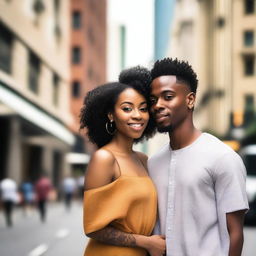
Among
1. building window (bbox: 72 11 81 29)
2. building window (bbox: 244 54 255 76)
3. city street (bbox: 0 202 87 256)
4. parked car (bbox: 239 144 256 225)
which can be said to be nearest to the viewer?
city street (bbox: 0 202 87 256)

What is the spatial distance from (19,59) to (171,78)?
27996 millimetres

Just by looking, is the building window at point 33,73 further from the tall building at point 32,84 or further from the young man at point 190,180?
the young man at point 190,180

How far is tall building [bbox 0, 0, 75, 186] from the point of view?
28094 mm

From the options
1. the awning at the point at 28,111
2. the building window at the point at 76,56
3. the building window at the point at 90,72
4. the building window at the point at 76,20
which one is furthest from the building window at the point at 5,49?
the building window at the point at 90,72

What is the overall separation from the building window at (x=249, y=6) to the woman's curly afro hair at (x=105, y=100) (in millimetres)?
49491

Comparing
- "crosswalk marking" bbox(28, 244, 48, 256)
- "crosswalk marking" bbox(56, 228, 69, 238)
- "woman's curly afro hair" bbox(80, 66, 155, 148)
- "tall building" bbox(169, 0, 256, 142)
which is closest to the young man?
"woman's curly afro hair" bbox(80, 66, 155, 148)

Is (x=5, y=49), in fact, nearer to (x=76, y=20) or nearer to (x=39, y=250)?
(x=39, y=250)

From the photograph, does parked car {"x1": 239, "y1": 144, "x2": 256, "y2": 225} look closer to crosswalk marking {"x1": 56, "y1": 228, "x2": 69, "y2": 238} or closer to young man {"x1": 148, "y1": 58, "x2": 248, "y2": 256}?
crosswalk marking {"x1": 56, "y1": 228, "x2": 69, "y2": 238}

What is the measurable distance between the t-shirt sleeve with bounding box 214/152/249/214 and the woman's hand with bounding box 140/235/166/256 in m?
0.40

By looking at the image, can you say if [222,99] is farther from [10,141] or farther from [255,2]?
[10,141]

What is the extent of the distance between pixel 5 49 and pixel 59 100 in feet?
50.5

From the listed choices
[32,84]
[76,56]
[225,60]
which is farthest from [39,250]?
[76,56]

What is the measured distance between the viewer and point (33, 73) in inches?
1372

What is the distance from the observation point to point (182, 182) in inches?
130
